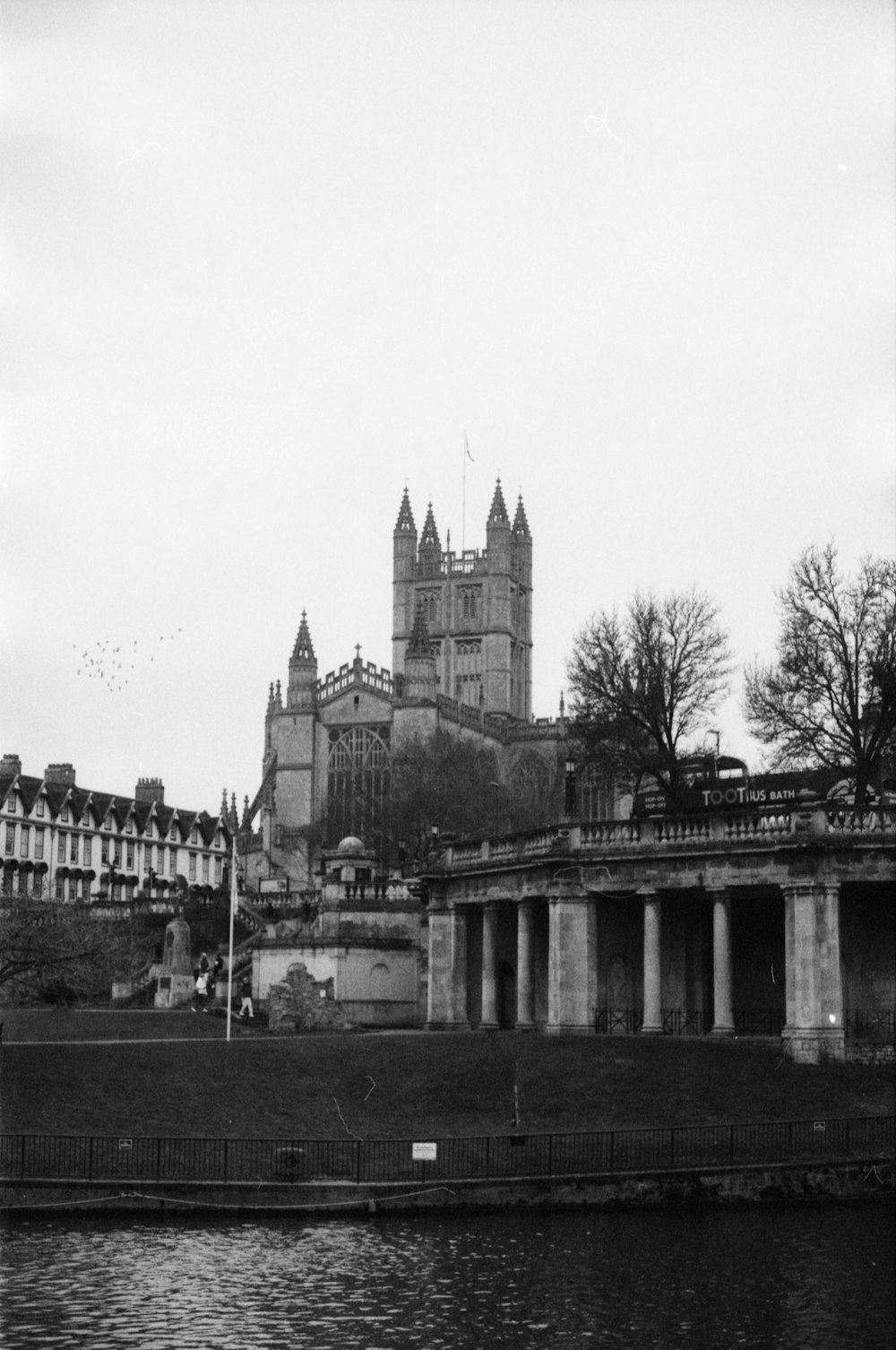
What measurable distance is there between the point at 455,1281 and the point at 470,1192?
6.66 metres

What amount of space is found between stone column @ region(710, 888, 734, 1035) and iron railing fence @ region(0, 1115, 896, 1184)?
1128cm

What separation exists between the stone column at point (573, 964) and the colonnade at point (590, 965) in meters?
0.03

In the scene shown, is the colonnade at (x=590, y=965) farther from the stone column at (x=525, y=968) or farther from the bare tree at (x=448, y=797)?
the bare tree at (x=448, y=797)

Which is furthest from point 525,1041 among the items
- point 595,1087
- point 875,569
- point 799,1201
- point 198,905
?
point 198,905

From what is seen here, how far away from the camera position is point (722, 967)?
182ft

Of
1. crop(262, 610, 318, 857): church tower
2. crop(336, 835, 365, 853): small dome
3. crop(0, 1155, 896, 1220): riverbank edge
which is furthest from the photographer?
crop(262, 610, 318, 857): church tower

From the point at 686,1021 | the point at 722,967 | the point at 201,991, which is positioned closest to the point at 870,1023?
the point at 722,967

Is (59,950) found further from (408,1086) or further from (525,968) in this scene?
(525,968)

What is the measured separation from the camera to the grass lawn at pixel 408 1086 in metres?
45.3

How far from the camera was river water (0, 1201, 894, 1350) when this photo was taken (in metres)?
28.4

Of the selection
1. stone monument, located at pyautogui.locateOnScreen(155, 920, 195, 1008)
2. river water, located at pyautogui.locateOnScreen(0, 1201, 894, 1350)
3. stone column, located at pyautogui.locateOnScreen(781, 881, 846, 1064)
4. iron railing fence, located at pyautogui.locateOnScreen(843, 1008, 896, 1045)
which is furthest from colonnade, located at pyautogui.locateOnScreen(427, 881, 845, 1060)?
river water, located at pyautogui.locateOnScreen(0, 1201, 894, 1350)

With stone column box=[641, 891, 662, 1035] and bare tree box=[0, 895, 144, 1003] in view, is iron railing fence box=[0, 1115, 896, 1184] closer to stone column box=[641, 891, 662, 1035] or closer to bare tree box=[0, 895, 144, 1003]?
bare tree box=[0, 895, 144, 1003]

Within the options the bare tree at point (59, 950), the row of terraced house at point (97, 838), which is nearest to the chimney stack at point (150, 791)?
the row of terraced house at point (97, 838)

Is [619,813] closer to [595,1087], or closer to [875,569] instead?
[875,569]
